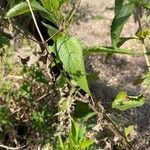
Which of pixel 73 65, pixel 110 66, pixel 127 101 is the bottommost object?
pixel 110 66

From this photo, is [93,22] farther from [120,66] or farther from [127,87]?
[127,87]

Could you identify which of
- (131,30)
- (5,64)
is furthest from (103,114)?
(131,30)

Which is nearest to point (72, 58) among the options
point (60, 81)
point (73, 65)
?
point (73, 65)

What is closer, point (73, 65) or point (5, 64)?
point (73, 65)

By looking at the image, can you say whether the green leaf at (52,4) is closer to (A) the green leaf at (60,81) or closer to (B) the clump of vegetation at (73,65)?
(B) the clump of vegetation at (73,65)

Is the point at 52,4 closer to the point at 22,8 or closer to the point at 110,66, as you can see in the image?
the point at 22,8

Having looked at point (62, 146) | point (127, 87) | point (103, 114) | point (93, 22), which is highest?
point (103, 114)
